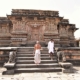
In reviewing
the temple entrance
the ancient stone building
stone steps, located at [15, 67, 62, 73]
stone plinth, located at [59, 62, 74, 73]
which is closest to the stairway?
stone steps, located at [15, 67, 62, 73]

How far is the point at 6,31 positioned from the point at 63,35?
724 cm

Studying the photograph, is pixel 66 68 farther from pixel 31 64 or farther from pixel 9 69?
pixel 9 69

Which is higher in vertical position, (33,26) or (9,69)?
(33,26)

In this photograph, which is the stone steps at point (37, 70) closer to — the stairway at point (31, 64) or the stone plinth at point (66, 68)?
the stairway at point (31, 64)

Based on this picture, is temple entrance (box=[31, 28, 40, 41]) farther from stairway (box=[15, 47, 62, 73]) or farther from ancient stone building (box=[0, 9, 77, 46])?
stairway (box=[15, 47, 62, 73])

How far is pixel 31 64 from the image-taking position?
26.3 feet

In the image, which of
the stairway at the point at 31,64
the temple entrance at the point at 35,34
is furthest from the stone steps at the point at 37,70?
the temple entrance at the point at 35,34

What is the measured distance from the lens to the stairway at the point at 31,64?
751 cm

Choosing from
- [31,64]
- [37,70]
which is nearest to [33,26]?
[31,64]

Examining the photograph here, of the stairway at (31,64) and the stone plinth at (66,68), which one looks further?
the stairway at (31,64)

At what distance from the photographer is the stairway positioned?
7512 mm

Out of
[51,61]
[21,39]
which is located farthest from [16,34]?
[51,61]

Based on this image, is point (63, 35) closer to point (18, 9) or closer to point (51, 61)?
point (18, 9)

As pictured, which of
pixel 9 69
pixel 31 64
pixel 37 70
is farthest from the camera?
pixel 31 64
